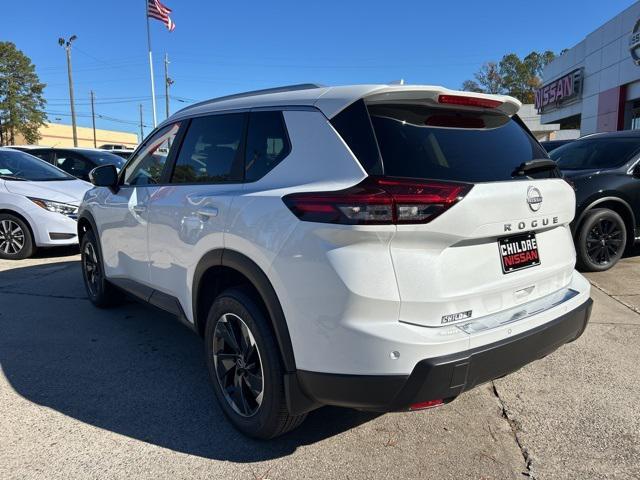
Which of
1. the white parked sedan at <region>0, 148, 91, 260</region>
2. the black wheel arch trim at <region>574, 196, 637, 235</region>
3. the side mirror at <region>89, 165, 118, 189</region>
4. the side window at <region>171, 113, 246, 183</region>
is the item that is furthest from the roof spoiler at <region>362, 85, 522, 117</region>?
the white parked sedan at <region>0, 148, 91, 260</region>

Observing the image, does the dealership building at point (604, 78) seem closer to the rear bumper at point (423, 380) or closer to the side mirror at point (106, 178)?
the side mirror at point (106, 178)

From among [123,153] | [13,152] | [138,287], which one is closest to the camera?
[138,287]

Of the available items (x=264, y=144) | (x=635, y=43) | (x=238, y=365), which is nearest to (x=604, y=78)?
(x=635, y=43)

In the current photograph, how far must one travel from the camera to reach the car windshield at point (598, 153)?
6465mm

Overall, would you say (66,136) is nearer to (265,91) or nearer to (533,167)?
(265,91)

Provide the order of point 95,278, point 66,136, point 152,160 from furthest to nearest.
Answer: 1. point 66,136
2. point 95,278
3. point 152,160

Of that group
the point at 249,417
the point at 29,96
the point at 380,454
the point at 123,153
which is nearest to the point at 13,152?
the point at 123,153

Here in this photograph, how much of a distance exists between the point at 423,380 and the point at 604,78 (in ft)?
89.3

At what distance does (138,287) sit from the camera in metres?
4.02

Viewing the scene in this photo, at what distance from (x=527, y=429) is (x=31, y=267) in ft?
22.3

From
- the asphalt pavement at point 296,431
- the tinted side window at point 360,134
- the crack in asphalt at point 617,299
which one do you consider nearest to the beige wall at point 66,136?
the asphalt pavement at point 296,431

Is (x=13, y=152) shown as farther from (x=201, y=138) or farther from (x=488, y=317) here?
(x=488, y=317)

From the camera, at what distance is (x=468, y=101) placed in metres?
2.63

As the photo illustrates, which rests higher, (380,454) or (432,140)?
(432,140)
